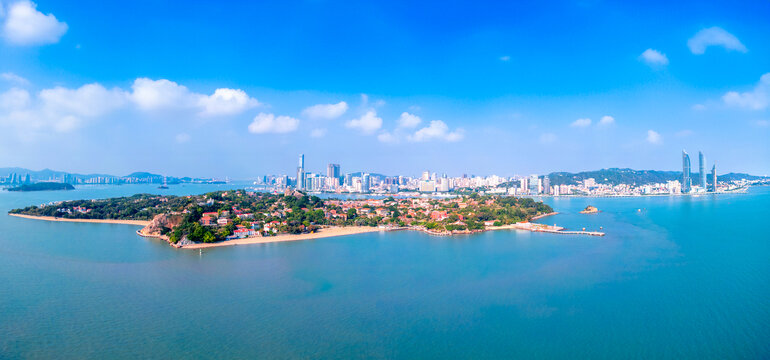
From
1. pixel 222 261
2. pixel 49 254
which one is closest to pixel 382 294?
pixel 222 261

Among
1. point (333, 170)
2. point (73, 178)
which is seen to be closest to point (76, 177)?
point (73, 178)

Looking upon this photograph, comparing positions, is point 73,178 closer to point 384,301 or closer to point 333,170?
point 333,170

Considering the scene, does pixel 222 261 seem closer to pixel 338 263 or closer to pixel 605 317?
pixel 338 263

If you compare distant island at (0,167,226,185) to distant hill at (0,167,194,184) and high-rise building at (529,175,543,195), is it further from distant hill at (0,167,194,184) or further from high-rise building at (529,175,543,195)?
high-rise building at (529,175,543,195)

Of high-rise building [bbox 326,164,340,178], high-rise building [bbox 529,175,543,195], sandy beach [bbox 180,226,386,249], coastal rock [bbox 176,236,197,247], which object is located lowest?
sandy beach [bbox 180,226,386,249]

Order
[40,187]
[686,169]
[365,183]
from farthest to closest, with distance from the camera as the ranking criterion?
[365,183], [686,169], [40,187]

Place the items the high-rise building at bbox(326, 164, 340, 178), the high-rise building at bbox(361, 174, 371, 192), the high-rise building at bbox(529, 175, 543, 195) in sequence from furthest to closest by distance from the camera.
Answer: the high-rise building at bbox(326, 164, 340, 178), the high-rise building at bbox(361, 174, 371, 192), the high-rise building at bbox(529, 175, 543, 195)

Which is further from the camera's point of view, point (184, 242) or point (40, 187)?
point (40, 187)

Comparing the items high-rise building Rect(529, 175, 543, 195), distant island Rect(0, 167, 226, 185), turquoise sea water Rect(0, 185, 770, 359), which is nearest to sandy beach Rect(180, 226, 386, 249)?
turquoise sea water Rect(0, 185, 770, 359)

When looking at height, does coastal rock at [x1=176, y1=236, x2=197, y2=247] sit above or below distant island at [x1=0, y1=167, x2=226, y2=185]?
below
